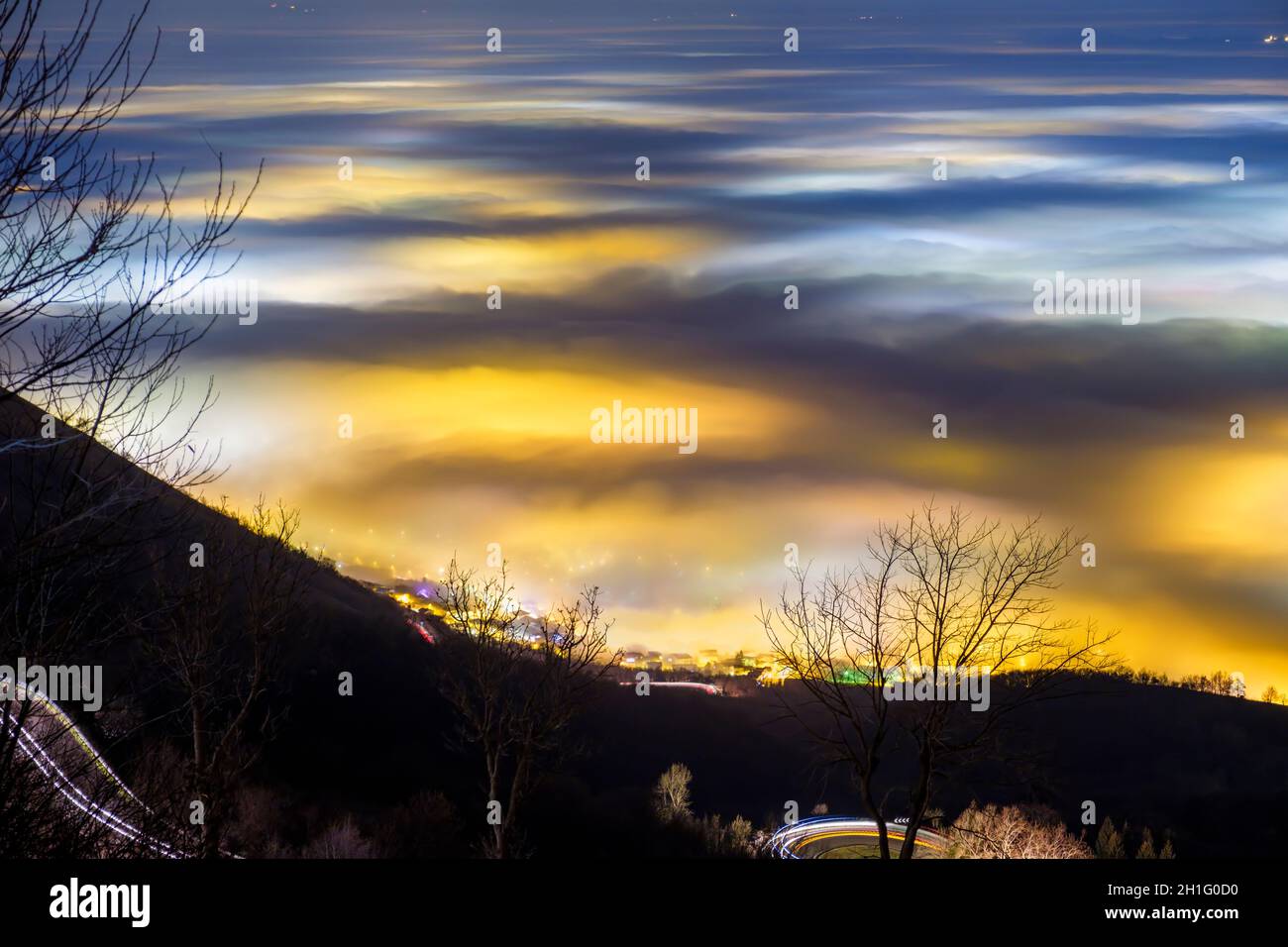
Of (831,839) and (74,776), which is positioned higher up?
(74,776)

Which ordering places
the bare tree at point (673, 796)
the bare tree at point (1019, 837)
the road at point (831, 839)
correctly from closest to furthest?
the bare tree at point (1019, 837) < the road at point (831, 839) < the bare tree at point (673, 796)

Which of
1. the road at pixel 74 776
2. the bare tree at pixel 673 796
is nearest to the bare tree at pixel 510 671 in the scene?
the road at pixel 74 776

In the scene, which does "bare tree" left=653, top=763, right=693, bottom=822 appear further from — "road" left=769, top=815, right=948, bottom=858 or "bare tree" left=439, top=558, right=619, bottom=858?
"bare tree" left=439, top=558, right=619, bottom=858

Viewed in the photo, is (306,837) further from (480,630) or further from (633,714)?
(633,714)

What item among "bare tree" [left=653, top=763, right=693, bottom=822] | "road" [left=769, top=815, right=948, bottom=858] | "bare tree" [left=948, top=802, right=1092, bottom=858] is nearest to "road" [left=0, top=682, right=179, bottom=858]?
"bare tree" [left=948, top=802, right=1092, bottom=858]

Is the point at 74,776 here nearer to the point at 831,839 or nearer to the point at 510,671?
the point at 510,671

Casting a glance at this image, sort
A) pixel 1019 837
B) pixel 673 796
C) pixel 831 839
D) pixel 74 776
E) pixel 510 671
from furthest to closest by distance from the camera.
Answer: pixel 673 796
pixel 1019 837
pixel 831 839
pixel 510 671
pixel 74 776

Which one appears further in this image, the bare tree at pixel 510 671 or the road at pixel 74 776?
the bare tree at pixel 510 671

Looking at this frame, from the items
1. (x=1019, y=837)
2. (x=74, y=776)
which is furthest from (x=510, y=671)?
(x=1019, y=837)

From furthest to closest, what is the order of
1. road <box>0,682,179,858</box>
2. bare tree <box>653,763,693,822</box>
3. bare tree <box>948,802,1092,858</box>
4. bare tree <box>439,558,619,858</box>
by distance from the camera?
bare tree <box>653,763,693,822</box>, bare tree <box>948,802,1092,858</box>, bare tree <box>439,558,619,858</box>, road <box>0,682,179,858</box>

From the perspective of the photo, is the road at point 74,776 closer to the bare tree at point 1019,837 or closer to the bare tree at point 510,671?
the bare tree at point 510,671

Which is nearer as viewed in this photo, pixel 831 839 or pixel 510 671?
pixel 510 671
